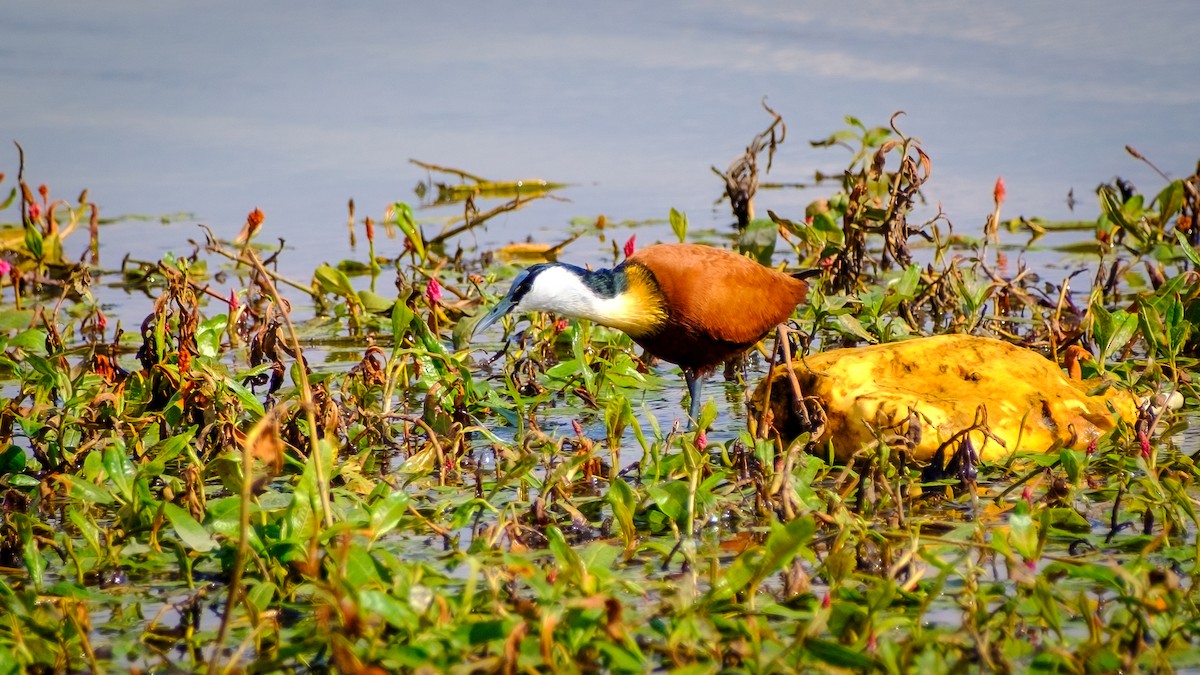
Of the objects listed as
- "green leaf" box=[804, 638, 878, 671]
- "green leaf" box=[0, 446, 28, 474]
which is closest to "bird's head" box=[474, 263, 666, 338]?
"green leaf" box=[0, 446, 28, 474]

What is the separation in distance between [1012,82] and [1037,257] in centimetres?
372

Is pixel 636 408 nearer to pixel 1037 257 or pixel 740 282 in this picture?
pixel 740 282

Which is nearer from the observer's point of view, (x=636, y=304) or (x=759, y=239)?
(x=636, y=304)

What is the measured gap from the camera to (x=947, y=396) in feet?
15.9

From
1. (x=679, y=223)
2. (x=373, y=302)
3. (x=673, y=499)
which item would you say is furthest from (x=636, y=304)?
(x=373, y=302)

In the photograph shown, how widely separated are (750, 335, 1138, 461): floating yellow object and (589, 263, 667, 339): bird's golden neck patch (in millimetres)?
455

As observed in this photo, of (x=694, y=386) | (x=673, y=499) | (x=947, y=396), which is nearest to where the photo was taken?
(x=673, y=499)

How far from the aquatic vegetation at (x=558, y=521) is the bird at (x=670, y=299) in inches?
7.6

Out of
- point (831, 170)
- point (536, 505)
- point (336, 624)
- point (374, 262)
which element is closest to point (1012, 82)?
point (831, 170)

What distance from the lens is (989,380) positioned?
489 cm

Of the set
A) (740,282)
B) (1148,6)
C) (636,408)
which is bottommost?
(636,408)

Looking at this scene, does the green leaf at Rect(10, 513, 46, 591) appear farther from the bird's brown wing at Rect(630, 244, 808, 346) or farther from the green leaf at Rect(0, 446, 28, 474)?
the bird's brown wing at Rect(630, 244, 808, 346)

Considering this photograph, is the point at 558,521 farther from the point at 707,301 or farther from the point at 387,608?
the point at 707,301

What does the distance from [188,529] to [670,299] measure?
2.33m
